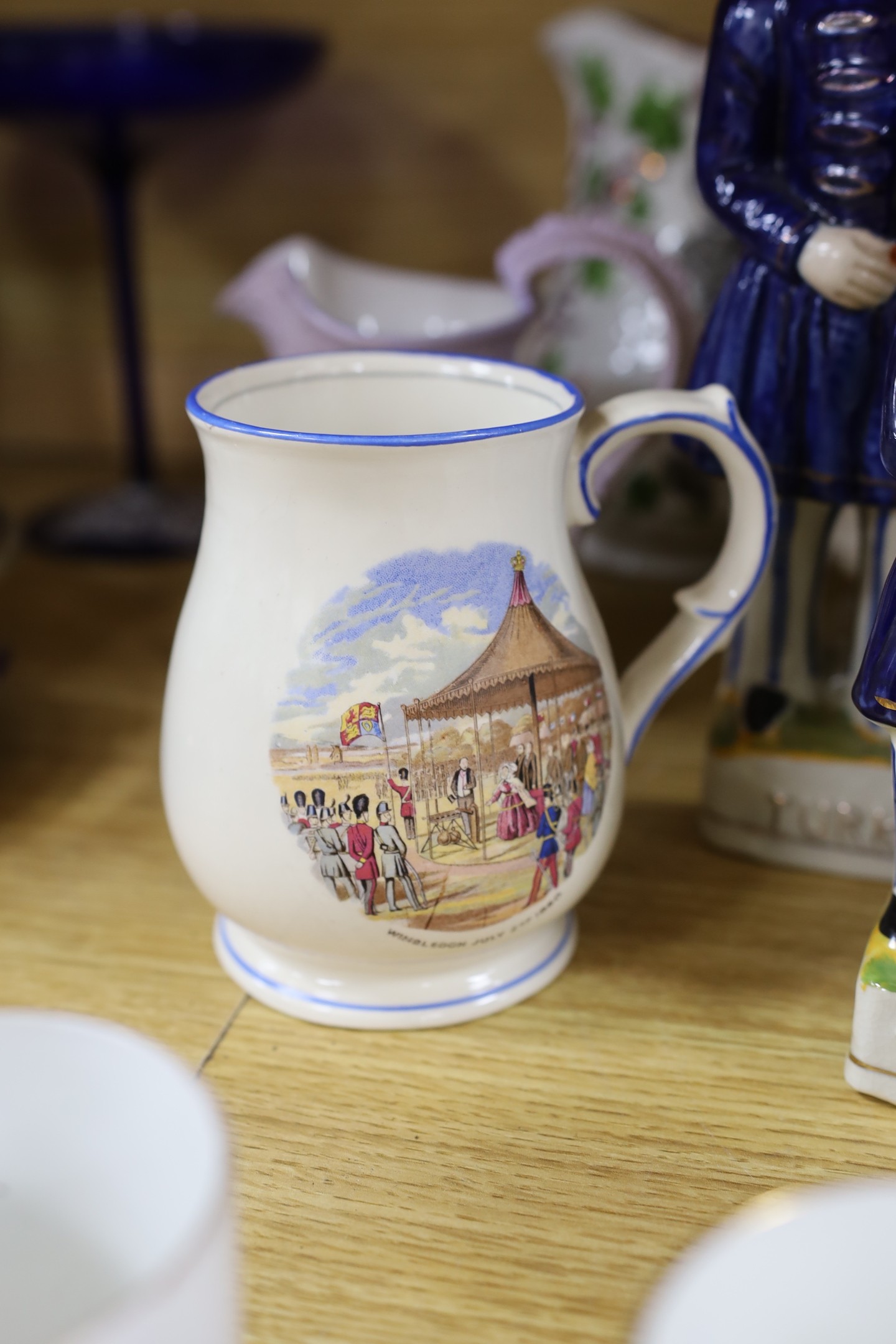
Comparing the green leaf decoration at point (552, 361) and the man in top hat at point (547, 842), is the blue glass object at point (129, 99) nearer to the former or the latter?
the green leaf decoration at point (552, 361)

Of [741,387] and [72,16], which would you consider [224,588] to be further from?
[72,16]

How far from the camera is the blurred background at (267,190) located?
0.83 m

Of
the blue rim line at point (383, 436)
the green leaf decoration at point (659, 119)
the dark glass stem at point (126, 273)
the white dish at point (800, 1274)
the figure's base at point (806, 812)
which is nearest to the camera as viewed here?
the white dish at point (800, 1274)

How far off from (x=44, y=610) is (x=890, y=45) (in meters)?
0.49

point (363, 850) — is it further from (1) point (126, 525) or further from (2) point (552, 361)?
(1) point (126, 525)

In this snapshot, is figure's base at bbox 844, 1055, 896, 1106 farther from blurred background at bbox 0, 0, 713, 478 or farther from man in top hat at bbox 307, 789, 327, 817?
blurred background at bbox 0, 0, 713, 478

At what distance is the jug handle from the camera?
16.4 inches

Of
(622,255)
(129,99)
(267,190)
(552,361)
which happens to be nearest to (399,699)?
(622,255)

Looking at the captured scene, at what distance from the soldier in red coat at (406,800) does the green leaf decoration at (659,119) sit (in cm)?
41

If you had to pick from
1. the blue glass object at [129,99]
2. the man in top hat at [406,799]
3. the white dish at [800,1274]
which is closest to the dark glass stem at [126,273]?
the blue glass object at [129,99]

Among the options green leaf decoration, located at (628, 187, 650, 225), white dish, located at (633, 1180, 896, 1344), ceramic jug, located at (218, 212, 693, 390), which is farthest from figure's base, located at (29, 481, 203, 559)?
white dish, located at (633, 1180, 896, 1344)

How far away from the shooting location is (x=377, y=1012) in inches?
16.3

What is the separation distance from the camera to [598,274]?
2.20ft

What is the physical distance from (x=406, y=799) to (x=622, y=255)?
9.7 inches
